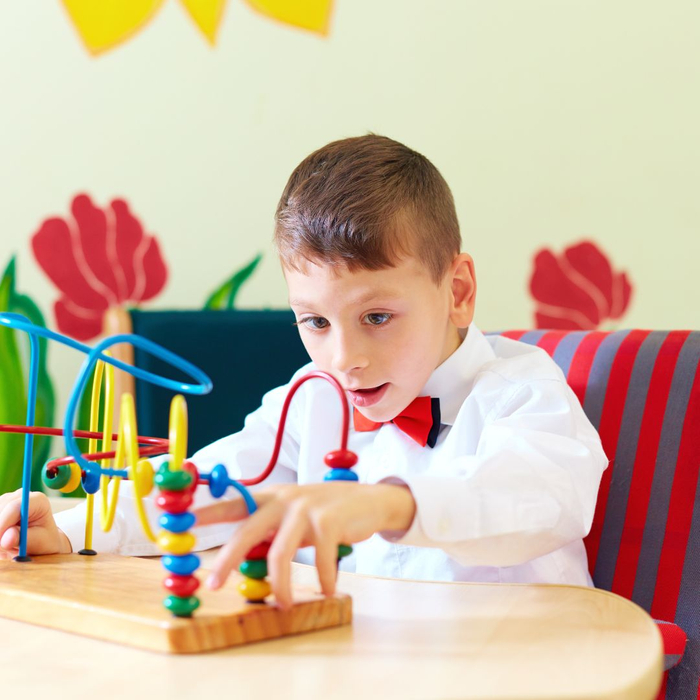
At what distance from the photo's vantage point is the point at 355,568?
1099mm

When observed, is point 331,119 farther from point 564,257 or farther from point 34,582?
point 34,582

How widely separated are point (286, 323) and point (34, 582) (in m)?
1.07

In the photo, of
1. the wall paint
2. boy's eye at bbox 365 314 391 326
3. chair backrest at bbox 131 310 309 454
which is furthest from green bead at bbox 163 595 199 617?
the wall paint

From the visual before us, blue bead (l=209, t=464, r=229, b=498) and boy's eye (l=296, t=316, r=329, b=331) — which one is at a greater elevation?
boy's eye (l=296, t=316, r=329, b=331)

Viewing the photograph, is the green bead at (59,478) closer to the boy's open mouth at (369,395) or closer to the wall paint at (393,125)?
the boy's open mouth at (369,395)

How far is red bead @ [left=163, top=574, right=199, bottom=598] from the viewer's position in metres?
0.58

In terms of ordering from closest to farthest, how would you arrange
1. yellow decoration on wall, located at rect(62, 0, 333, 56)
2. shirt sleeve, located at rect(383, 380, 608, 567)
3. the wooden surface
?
the wooden surface, shirt sleeve, located at rect(383, 380, 608, 567), yellow decoration on wall, located at rect(62, 0, 333, 56)

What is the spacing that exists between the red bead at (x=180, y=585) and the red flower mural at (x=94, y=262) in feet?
Result: 4.28

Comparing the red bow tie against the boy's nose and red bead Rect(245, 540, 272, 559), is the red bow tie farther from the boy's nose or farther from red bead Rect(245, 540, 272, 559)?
red bead Rect(245, 540, 272, 559)

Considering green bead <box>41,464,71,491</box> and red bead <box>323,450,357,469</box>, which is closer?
red bead <box>323,450,357,469</box>

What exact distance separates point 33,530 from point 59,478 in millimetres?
72

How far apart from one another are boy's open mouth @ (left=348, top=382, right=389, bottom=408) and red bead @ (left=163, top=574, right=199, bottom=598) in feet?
1.39

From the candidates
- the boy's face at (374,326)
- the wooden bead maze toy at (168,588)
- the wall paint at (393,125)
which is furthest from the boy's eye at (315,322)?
the wall paint at (393,125)

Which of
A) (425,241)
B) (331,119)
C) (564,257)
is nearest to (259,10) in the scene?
(331,119)
